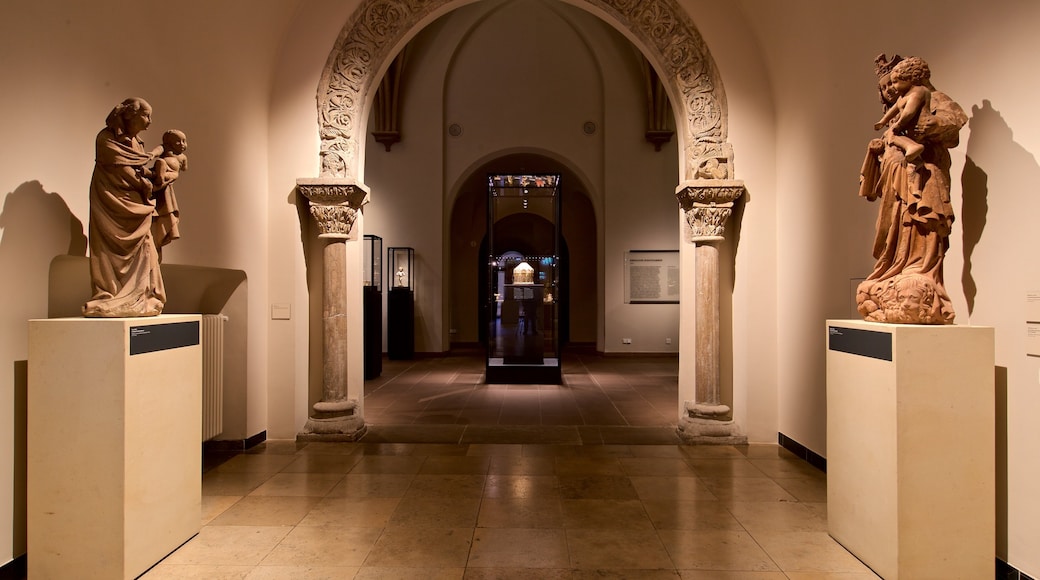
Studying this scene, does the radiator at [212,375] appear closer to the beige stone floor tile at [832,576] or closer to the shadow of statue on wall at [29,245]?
the shadow of statue on wall at [29,245]

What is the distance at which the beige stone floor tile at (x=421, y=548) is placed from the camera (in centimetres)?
274

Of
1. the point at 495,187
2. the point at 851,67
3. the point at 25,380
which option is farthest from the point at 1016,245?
the point at 495,187

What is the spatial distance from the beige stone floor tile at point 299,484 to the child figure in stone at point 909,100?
4008mm

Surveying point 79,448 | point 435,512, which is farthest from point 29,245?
point 435,512

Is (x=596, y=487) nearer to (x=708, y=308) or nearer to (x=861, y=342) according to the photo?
(x=861, y=342)

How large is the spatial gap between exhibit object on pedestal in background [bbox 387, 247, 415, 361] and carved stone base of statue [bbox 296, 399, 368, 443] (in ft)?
20.5

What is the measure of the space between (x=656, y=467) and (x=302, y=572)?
2.71 metres

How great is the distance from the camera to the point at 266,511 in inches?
134

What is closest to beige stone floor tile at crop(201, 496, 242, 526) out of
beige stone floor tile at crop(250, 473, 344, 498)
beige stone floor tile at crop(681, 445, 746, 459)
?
beige stone floor tile at crop(250, 473, 344, 498)

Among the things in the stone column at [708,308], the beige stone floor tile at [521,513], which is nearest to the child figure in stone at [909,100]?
the stone column at [708,308]

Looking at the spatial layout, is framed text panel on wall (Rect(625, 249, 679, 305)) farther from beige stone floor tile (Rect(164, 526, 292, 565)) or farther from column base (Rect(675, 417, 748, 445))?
beige stone floor tile (Rect(164, 526, 292, 565))

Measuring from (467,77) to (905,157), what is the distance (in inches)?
408

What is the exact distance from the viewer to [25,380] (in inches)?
104

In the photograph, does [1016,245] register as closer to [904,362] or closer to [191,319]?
[904,362]
